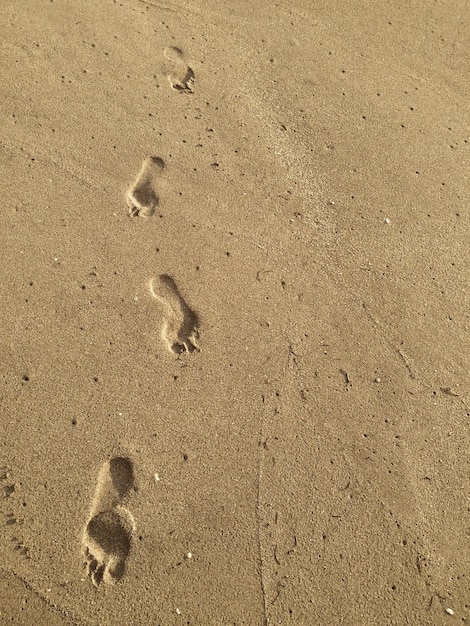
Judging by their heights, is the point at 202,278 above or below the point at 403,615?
above

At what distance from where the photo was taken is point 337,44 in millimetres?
3359

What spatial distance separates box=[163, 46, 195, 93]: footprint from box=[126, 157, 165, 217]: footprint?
0.56 metres

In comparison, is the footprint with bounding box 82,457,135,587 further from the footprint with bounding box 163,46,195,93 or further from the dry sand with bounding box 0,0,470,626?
the footprint with bounding box 163,46,195,93

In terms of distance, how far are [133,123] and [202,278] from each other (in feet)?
3.65

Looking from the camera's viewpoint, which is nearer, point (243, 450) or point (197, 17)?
point (243, 450)

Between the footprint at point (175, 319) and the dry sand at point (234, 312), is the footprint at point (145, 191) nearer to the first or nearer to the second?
the dry sand at point (234, 312)

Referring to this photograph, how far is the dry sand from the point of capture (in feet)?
7.79

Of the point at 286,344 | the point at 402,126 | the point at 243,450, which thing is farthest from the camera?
the point at 402,126

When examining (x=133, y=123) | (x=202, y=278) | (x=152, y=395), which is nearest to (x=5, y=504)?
(x=152, y=395)

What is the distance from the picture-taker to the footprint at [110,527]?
2.33 meters

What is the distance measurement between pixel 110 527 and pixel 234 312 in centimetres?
126

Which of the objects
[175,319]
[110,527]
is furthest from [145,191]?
[110,527]

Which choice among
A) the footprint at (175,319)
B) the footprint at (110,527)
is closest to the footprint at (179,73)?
the footprint at (175,319)

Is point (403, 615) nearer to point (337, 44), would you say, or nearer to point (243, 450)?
point (243, 450)
